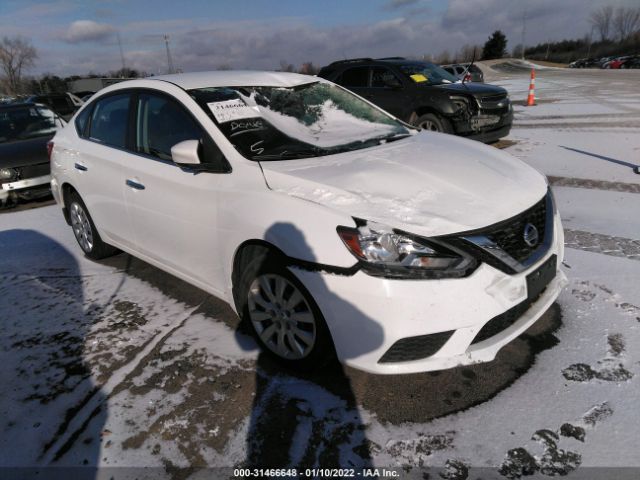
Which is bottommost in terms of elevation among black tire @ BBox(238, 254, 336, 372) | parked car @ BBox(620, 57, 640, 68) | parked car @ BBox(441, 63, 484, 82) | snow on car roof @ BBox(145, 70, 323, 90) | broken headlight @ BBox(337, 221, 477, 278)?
black tire @ BBox(238, 254, 336, 372)

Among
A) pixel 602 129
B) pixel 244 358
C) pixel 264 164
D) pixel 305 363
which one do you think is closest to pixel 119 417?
pixel 244 358

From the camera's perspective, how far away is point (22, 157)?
270 inches

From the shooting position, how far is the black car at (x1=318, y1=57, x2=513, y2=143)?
7.74 metres

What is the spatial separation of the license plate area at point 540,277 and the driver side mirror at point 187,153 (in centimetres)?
194

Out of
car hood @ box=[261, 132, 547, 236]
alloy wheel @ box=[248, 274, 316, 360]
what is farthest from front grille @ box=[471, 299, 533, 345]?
alloy wheel @ box=[248, 274, 316, 360]

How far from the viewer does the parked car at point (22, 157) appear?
21.9ft

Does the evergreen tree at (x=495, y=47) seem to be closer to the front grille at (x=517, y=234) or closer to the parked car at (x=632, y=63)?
the parked car at (x=632, y=63)

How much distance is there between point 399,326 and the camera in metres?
2.15

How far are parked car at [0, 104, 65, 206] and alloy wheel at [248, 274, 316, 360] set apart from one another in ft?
18.3

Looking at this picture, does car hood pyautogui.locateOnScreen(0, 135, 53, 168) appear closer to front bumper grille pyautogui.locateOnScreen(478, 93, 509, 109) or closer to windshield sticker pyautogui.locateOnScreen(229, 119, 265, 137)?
windshield sticker pyautogui.locateOnScreen(229, 119, 265, 137)

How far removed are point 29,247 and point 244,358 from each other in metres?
3.51

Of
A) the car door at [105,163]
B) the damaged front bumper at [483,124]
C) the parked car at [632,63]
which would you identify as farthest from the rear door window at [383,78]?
the parked car at [632,63]

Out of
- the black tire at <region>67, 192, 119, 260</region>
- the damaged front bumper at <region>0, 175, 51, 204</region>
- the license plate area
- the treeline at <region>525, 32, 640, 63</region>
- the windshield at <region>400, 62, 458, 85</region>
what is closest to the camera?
the license plate area

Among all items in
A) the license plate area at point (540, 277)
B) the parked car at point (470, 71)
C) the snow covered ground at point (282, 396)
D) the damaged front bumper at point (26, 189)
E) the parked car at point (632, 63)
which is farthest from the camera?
the parked car at point (632, 63)
